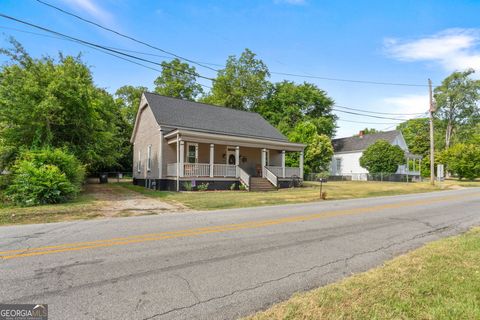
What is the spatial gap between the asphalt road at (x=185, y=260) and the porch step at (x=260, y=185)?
1075 cm

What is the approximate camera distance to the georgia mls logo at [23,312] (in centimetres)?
283

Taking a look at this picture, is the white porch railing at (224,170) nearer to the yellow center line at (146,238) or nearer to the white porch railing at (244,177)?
the white porch railing at (244,177)

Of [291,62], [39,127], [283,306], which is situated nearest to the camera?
[283,306]

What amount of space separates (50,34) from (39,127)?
4692 millimetres

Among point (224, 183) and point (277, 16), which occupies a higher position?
point (277, 16)

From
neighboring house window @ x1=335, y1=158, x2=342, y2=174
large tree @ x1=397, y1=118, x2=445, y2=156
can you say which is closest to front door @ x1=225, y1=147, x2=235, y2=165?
neighboring house window @ x1=335, y1=158, x2=342, y2=174

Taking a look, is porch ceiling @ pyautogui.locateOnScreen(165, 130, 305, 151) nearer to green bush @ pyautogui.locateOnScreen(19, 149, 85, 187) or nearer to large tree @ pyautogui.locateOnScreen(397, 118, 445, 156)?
green bush @ pyautogui.locateOnScreen(19, 149, 85, 187)

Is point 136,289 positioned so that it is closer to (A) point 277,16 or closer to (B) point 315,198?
(B) point 315,198

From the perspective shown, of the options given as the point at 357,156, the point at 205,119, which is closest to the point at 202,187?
the point at 205,119

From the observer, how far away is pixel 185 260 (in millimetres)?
4520

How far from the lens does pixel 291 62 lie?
2078 cm

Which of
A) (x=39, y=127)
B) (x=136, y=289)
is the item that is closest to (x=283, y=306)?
(x=136, y=289)

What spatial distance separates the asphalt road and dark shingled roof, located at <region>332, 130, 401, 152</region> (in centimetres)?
3279

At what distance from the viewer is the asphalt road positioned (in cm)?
313
